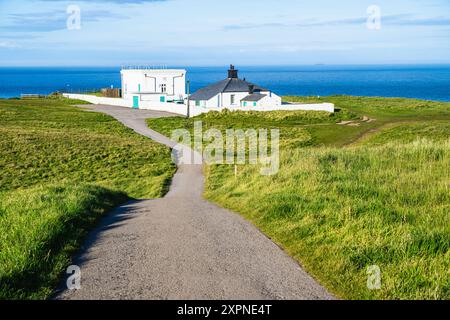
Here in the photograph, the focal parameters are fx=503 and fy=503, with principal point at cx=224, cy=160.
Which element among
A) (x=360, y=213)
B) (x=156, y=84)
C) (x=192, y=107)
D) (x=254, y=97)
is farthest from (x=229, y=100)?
(x=360, y=213)

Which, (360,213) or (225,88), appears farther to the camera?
(225,88)

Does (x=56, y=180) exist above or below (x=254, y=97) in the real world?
below

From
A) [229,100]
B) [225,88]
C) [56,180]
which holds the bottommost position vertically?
[56,180]

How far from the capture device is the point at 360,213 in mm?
11758

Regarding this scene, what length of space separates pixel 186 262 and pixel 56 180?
21.6 meters

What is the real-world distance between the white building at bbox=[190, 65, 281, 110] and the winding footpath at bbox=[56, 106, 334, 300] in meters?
46.7

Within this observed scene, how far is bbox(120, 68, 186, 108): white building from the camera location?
72.7m

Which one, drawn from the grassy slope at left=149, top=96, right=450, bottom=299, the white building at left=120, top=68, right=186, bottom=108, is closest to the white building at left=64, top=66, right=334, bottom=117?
the white building at left=120, top=68, right=186, bottom=108

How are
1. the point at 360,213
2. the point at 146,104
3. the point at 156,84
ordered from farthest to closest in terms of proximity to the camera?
the point at 156,84 → the point at 146,104 → the point at 360,213

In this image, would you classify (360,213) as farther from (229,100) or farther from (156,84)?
(156,84)

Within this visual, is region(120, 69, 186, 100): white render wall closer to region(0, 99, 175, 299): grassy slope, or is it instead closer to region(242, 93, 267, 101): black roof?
region(0, 99, 175, 299): grassy slope

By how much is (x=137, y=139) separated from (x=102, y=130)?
686 cm
